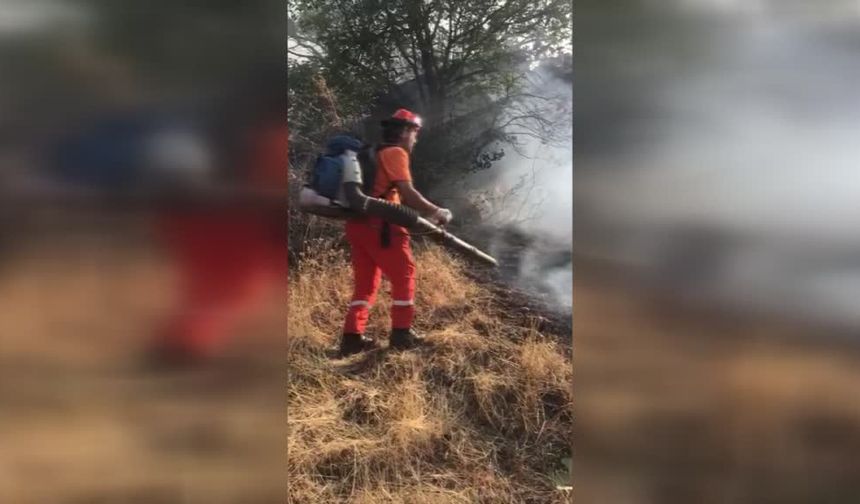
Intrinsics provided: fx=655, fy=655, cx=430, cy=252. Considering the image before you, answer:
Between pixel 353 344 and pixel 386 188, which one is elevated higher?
pixel 386 188

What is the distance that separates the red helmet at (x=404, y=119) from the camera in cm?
246

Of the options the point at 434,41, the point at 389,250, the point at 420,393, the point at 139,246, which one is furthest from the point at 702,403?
the point at 139,246

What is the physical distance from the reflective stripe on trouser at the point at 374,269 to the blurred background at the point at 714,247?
66cm

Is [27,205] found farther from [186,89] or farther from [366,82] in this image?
[366,82]

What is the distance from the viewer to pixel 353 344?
8.21ft

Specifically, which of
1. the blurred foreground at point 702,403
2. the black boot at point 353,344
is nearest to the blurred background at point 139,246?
the black boot at point 353,344

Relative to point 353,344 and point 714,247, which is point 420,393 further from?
point 714,247

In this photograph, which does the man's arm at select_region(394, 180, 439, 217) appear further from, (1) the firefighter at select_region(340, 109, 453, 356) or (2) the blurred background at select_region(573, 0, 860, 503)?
(2) the blurred background at select_region(573, 0, 860, 503)

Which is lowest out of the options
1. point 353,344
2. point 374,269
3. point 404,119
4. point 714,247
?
point 353,344

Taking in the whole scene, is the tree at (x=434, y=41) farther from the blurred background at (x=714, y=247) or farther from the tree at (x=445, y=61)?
the blurred background at (x=714, y=247)

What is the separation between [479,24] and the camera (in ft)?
8.01

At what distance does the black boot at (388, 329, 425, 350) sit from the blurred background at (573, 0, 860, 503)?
0.63m

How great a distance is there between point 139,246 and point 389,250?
0.93 meters

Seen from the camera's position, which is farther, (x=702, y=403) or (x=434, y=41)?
(x=702, y=403)
